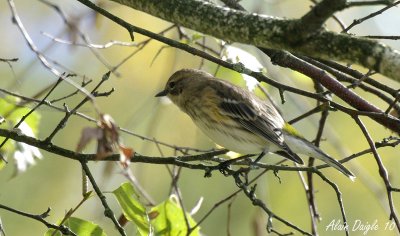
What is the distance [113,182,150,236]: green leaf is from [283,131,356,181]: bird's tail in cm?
148

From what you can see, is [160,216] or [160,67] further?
[160,67]

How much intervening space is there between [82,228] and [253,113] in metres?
2.28

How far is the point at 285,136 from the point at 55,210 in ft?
15.0

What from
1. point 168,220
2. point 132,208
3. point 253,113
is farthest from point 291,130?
point 132,208

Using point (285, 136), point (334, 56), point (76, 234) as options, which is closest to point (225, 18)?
point (334, 56)

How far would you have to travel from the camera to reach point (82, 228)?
11.1 ft

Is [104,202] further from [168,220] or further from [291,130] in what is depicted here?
[291,130]

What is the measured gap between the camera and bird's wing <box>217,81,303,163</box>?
5.11 m

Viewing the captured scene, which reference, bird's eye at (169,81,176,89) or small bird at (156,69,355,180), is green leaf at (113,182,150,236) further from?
bird's eye at (169,81,176,89)

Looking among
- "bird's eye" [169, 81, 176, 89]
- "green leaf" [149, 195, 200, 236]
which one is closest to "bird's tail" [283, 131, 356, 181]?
"bird's eye" [169, 81, 176, 89]

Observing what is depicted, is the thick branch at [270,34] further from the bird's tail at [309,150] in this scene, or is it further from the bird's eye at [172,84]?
the bird's eye at [172,84]

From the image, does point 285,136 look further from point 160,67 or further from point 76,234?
point 160,67

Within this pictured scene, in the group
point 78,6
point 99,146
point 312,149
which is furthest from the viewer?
point 78,6

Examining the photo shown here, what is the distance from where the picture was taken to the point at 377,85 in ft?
11.0
